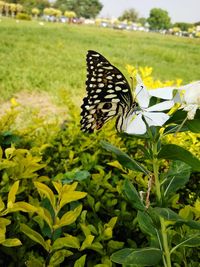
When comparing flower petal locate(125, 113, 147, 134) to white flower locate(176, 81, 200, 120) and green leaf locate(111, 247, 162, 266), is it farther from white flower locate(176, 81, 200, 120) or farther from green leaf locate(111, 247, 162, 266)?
green leaf locate(111, 247, 162, 266)

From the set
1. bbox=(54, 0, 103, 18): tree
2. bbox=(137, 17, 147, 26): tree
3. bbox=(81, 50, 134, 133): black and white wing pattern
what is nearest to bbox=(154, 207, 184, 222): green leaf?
bbox=(81, 50, 134, 133): black and white wing pattern

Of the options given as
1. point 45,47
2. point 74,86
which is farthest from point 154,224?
point 45,47

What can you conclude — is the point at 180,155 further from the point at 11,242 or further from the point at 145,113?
the point at 11,242

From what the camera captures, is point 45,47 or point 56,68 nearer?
point 56,68

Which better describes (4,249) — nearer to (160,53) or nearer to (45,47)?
(45,47)

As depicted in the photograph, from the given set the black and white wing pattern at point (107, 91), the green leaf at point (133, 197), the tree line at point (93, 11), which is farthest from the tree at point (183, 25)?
the green leaf at point (133, 197)

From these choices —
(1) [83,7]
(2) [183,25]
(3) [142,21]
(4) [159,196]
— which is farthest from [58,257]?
(3) [142,21]

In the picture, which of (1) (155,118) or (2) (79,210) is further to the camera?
(2) (79,210)
